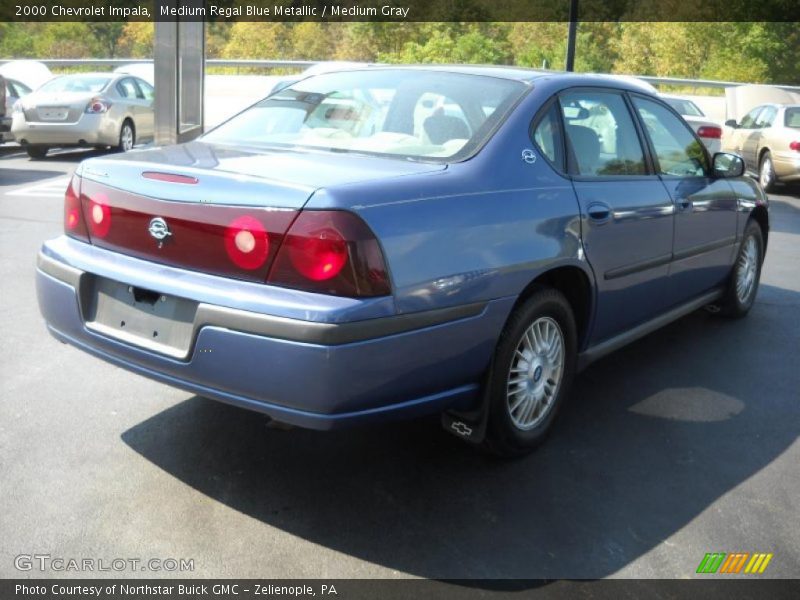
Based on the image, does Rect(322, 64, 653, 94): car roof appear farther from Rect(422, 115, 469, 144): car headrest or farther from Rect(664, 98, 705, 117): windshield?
Rect(664, 98, 705, 117): windshield

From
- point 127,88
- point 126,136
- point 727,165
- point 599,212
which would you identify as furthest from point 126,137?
point 599,212

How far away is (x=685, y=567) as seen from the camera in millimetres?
3080

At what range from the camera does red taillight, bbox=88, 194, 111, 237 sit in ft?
11.4

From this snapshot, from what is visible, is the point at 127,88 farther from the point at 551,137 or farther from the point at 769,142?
the point at 551,137

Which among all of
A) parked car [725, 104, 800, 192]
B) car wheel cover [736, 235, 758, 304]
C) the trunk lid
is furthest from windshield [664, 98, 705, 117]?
the trunk lid

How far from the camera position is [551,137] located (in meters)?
3.97

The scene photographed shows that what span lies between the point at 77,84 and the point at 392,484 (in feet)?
45.6

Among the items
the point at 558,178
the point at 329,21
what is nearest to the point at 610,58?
the point at 329,21

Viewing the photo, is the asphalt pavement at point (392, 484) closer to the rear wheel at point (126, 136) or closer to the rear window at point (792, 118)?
the rear wheel at point (126, 136)

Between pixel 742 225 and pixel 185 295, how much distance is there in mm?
4002

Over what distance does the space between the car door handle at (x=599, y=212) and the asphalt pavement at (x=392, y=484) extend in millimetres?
960

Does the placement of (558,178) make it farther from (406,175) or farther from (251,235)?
(251,235)

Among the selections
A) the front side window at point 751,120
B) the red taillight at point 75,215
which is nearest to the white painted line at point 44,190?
the red taillight at point 75,215

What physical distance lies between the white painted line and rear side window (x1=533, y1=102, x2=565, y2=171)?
8.32 m
